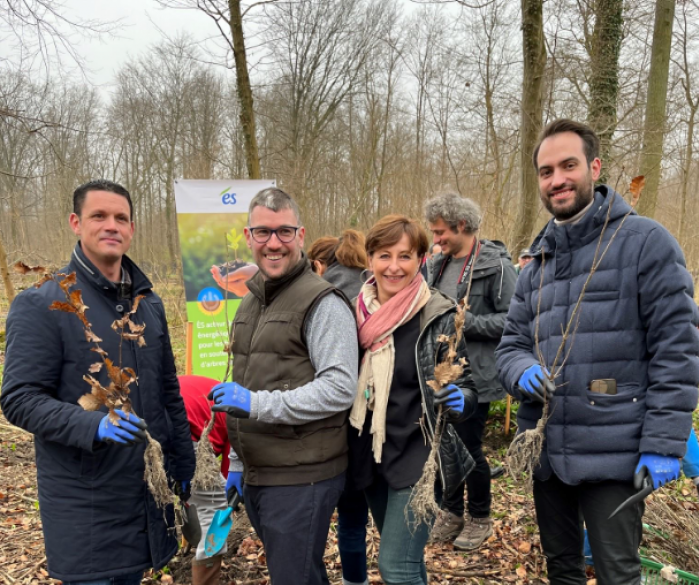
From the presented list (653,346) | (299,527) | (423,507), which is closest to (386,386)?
(423,507)

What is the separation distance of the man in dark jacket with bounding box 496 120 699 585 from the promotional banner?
3.82 m

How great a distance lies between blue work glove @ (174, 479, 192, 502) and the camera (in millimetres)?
2275

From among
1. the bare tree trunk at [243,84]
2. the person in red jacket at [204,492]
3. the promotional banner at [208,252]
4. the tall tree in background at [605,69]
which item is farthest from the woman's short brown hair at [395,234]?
the tall tree in background at [605,69]

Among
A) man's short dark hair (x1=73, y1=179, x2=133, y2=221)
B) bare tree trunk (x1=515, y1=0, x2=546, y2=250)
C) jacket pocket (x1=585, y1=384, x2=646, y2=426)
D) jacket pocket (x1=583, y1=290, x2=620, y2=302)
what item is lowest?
jacket pocket (x1=585, y1=384, x2=646, y2=426)

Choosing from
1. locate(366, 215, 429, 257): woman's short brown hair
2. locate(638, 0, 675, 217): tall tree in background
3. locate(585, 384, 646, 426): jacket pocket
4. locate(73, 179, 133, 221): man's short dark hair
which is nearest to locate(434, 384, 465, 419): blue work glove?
locate(585, 384, 646, 426): jacket pocket

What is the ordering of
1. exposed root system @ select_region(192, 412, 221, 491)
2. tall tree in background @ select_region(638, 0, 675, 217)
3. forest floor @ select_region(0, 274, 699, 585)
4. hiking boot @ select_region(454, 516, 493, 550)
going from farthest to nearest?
tall tree in background @ select_region(638, 0, 675, 217) < hiking boot @ select_region(454, 516, 493, 550) < forest floor @ select_region(0, 274, 699, 585) < exposed root system @ select_region(192, 412, 221, 491)

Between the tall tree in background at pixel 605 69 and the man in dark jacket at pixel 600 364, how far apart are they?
5.60 meters

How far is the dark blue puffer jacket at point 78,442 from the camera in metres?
1.70

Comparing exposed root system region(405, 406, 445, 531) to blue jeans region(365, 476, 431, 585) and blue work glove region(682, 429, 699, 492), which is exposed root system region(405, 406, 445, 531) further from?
blue work glove region(682, 429, 699, 492)

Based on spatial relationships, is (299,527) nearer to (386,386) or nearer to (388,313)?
(386,386)

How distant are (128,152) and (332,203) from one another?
452 inches

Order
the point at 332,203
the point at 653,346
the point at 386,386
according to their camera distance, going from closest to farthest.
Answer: the point at 653,346 < the point at 386,386 < the point at 332,203

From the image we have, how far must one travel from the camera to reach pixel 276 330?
1853 mm

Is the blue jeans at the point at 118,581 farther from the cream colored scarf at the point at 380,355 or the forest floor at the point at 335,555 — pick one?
the cream colored scarf at the point at 380,355
